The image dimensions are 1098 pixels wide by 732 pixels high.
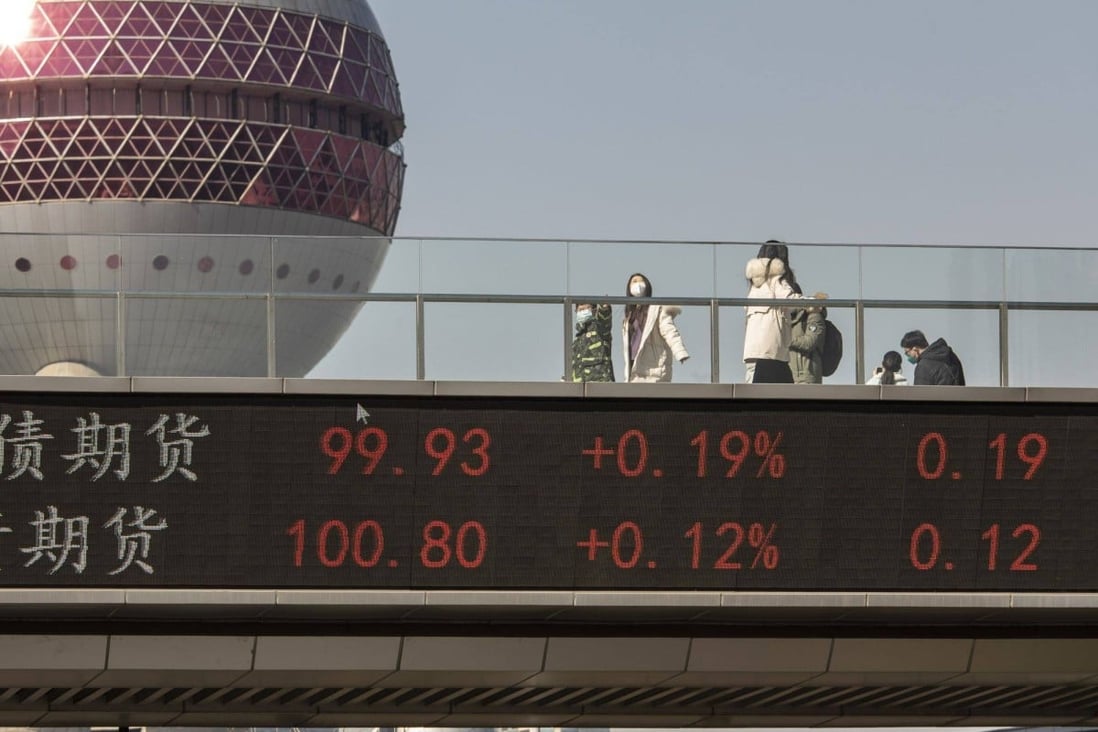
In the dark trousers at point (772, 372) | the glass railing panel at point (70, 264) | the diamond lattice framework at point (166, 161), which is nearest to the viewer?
the glass railing panel at point (70, 264)

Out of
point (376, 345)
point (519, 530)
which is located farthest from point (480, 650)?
point (376, 345)

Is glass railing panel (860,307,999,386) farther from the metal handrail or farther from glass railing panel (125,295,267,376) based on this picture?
glass railing panel (125,295,267,376)

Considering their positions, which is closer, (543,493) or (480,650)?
(543,493)

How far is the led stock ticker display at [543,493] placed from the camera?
22.9 m

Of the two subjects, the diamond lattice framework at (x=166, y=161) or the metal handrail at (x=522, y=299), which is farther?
the diamond lattice framework at (x=166, y=161)

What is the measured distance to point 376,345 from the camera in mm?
24516

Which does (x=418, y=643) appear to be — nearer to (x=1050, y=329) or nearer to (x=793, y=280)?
(x=793, y=280)

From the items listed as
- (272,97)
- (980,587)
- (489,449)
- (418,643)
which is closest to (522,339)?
(489,449)

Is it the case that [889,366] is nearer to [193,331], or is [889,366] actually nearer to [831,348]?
[831,348]

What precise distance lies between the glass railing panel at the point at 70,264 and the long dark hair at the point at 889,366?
8.34 meters

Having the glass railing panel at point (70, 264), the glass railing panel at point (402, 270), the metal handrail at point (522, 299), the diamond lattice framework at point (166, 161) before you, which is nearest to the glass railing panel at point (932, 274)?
the metal handrail at point (522, 299)

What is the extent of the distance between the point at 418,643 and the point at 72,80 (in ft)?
247

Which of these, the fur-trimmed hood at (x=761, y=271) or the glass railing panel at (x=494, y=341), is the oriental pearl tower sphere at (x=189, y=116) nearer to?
the fur-trimmed hood at (x=761, y=271)

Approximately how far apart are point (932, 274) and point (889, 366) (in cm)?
128
